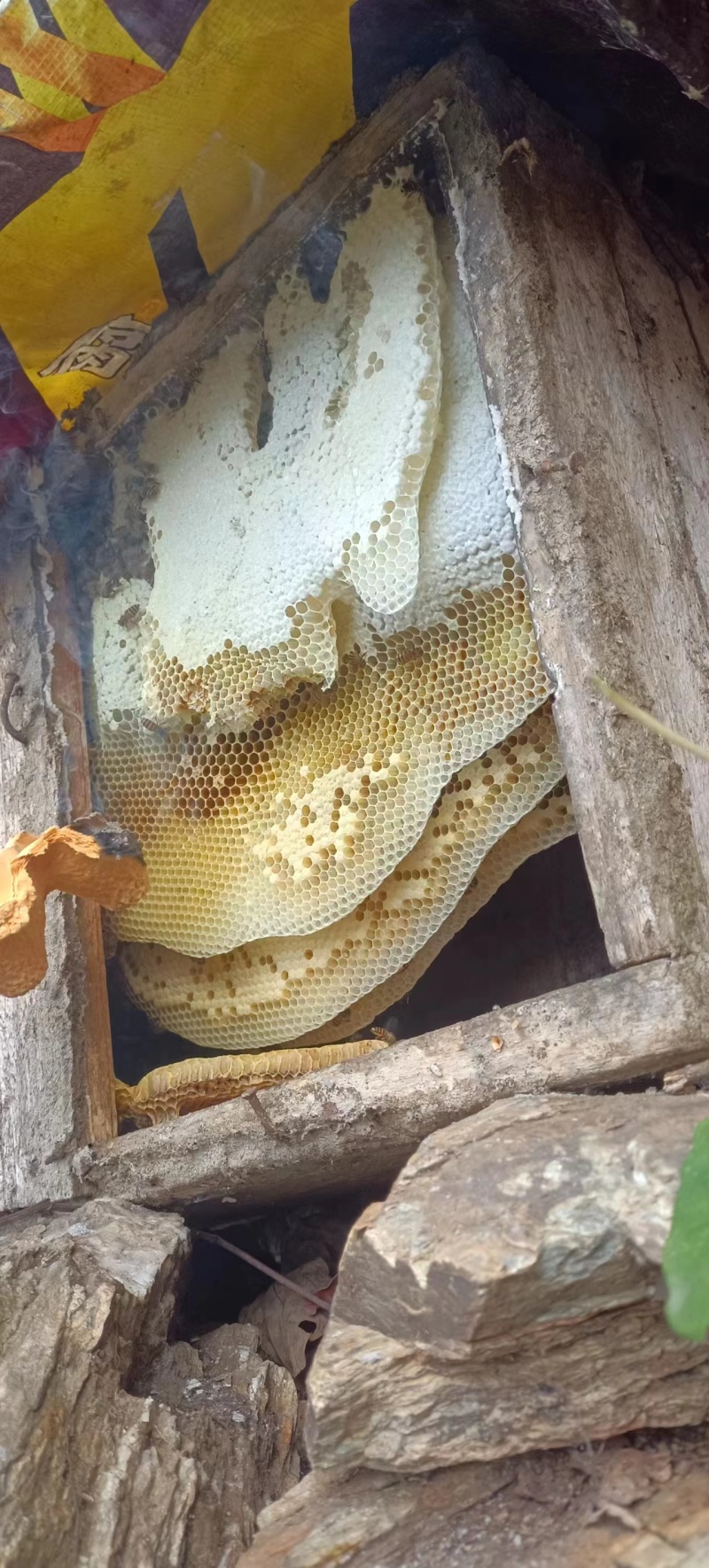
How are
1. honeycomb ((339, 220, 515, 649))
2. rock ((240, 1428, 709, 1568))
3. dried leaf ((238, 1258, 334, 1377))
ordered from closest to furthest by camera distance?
rock ((240, 1428, 709, 1568)) → honeycomb ((339, 220, 515, 649)) → dried leaf ((238, 1258, 334, 1377))

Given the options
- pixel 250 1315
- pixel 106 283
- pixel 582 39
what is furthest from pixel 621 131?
pixel 250 1315

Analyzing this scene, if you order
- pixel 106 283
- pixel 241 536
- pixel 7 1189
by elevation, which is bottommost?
pixel 7 1189

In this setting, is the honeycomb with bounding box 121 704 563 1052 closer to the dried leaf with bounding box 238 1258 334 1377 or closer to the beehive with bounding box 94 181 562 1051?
the beehive with bounding box 94 181 562 1051

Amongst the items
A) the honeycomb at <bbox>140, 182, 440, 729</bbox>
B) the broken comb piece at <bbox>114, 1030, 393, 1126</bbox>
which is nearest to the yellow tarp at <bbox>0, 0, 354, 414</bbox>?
the honeycomb at <bbox>140, 182, 440, 729</bbox>

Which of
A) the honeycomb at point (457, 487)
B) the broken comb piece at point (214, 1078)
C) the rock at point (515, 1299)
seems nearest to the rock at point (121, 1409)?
the broken comb piece at point (214, 1078)

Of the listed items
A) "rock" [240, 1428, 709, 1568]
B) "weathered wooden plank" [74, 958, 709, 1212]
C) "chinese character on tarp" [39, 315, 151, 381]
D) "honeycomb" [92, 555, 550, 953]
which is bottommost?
"rock" [240, 1428, 709, 1568]

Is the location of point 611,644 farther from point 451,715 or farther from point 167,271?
point 167,271
